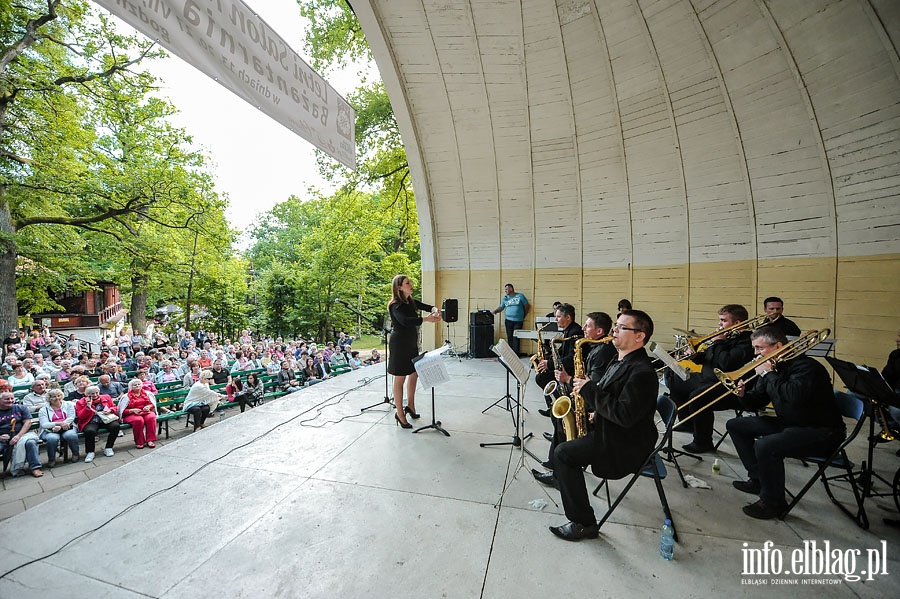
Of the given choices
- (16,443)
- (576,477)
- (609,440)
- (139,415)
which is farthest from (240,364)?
(609,440)

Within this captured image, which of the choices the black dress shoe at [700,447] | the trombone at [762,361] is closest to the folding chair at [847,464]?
the trombone at [762,361]

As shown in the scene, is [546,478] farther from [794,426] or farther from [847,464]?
[847,464]

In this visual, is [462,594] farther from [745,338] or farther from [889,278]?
[889,278]

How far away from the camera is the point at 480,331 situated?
31.6ft

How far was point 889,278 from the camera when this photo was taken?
519cm

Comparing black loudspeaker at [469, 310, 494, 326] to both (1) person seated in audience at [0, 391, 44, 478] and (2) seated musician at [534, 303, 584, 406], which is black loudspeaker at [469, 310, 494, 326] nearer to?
(2) seated musician at [534, 303, 584, 406]

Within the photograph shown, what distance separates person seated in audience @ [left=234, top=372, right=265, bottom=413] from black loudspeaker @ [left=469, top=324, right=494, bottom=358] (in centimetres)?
517

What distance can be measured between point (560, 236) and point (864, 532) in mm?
7384

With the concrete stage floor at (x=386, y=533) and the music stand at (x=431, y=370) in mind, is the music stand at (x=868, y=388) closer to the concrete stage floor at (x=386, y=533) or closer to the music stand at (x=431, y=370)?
the concrete stage floor at (x=386, y=533)

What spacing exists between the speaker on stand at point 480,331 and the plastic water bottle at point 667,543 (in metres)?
7.14

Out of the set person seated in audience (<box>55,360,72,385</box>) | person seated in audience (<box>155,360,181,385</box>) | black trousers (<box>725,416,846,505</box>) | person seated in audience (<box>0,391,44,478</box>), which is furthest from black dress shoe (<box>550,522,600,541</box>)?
person seated in audience (<box>55,360,72,385</box>)

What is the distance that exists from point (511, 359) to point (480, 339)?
6.33 meters

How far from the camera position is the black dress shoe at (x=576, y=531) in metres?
2.57

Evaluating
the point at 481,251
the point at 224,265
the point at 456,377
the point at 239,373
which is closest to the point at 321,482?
the point at 456,377
